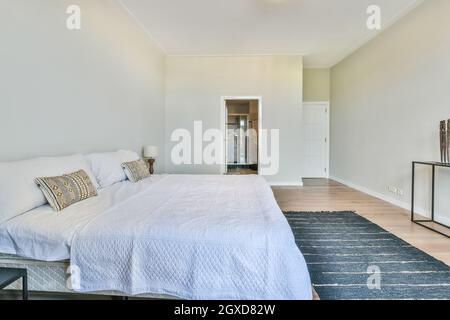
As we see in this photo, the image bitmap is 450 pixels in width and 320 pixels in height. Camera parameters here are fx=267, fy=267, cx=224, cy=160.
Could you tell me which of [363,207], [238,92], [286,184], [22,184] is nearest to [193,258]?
[22,184]

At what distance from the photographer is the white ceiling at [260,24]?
3.59m

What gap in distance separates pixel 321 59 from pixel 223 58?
87.3 inches

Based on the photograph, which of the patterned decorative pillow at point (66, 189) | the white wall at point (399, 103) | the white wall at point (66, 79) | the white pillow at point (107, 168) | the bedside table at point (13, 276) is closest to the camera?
the bedside table at point (13, 276)

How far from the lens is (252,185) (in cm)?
272

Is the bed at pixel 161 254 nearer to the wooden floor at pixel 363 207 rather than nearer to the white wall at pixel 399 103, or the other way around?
the wooden floor at pixel 363 207

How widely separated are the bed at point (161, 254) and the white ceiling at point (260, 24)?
3143 mm

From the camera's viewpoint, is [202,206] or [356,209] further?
[356,209]

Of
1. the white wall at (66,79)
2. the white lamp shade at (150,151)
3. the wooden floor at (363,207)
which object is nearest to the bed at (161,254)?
the white wall at (66,79)

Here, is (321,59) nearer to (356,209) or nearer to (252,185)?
(356,209)

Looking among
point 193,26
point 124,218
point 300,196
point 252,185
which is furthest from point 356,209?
point 193,26

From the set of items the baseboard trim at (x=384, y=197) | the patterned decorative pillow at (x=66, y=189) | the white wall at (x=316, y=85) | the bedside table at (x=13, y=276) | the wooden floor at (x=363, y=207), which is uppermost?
the white wall at (x=316, y=85)

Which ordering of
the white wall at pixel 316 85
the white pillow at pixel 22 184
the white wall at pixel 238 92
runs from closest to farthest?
1. the white pillow at pixel 22 184
2. the white wall at pixel 238 92
3. the white wall at pixel 316 85
